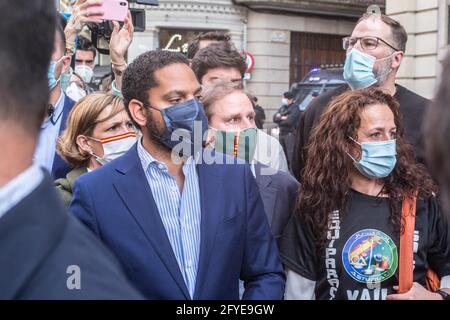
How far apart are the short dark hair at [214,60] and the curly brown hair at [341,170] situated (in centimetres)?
108

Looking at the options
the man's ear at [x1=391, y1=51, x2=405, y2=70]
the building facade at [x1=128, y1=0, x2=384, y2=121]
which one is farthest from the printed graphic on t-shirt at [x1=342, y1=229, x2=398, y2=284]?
the building facade at [x1=128, y1=0, x2=384, y2=121]

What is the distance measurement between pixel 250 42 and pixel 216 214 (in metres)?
19.0

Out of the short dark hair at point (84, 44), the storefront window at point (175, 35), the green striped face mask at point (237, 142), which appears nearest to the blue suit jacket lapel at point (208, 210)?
the green striped face mask at point (237, 142)

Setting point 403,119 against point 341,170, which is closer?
point 341,170

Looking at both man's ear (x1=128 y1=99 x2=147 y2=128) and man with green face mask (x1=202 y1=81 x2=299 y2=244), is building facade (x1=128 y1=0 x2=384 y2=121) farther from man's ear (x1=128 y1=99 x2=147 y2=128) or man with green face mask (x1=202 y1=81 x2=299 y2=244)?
man's ear (x1=128 y1=99 x2=147 y2=128)

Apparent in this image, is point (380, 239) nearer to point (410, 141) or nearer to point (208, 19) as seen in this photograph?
point (410, 141)

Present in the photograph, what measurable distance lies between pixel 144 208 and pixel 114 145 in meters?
1.13

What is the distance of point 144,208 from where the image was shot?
2625mm

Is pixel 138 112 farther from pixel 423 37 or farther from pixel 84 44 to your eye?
pixel 423 37

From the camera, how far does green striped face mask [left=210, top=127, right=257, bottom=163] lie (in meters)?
3.51

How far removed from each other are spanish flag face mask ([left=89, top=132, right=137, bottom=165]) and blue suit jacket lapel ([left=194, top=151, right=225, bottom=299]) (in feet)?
3.15

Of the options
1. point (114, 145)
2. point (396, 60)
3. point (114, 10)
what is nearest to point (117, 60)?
point (114, 10)

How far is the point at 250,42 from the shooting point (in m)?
21.3
